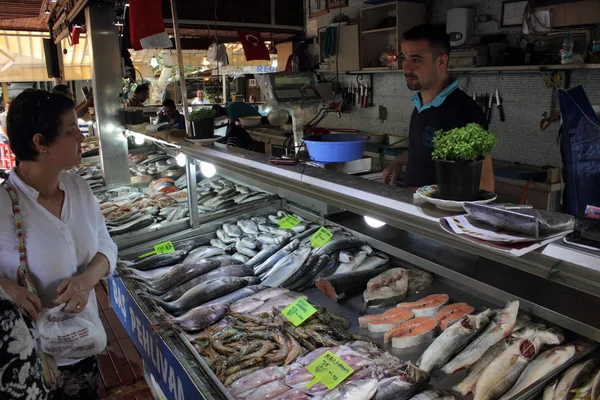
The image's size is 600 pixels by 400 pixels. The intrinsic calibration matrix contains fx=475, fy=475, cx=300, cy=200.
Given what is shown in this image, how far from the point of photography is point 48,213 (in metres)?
2.34

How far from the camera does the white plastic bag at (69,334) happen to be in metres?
2.32

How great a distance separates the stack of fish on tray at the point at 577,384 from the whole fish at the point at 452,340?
44 centimetres

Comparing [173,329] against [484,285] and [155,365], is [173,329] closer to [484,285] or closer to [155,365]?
[155,365]

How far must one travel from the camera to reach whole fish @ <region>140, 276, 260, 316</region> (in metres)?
2.96

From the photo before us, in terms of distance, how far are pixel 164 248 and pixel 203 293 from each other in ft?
3.18

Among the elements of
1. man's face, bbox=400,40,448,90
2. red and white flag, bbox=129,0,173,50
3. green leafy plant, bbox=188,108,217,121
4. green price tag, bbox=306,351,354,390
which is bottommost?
green price tag, bbox=306,351,354,390

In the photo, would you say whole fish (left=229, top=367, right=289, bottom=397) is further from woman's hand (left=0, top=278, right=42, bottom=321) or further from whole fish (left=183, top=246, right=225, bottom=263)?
whole fish (left=183, top=246, right=225, bottom=263)

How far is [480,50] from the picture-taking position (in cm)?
578

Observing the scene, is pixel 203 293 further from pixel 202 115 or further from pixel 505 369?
pixel 505 369

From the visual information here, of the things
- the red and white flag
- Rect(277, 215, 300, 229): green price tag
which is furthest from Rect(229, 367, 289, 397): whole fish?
the red and white flag

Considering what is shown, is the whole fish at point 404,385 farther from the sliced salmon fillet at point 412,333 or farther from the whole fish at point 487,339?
the sliced salmon fillet at point 412,333

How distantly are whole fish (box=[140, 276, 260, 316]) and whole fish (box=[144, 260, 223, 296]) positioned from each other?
0.14m

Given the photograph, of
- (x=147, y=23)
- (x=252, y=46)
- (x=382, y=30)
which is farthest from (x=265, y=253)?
(x=252, y=46)

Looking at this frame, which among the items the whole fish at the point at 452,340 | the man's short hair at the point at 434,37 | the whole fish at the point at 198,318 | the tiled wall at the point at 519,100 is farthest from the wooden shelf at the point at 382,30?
the whole fish at the point at 452,340
